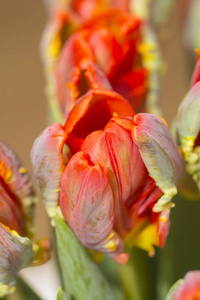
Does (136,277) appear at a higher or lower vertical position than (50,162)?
lower

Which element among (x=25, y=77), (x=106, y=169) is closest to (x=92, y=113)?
(x=106, y=169)

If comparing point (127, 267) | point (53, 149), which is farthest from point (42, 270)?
point (53, 149)

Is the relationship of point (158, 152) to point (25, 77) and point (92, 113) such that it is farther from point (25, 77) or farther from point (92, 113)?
point (25, 77)

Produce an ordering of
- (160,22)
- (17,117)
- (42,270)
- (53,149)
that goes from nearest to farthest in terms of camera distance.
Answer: (53,149), (160,22), (42,270), (17,117)

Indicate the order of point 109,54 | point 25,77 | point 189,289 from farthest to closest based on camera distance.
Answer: point 25,77, point 109,54, point 189,289

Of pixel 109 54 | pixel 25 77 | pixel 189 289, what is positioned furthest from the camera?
pixel 25 77

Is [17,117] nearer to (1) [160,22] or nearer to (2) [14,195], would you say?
(1) [160,22]

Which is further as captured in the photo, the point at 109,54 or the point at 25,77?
the point at 25,77
